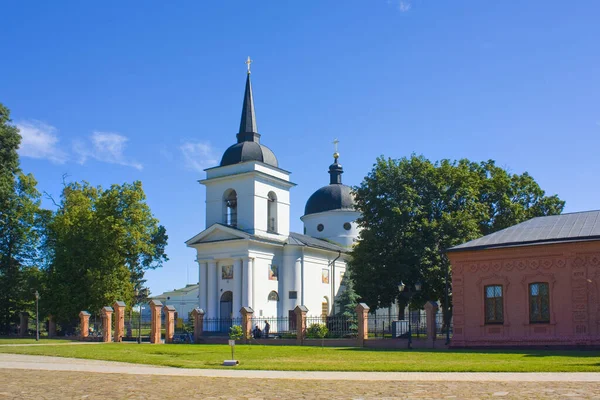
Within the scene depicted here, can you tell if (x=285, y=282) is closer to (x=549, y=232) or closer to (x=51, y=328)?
(x=51, y=328)

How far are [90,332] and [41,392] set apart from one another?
106 feet

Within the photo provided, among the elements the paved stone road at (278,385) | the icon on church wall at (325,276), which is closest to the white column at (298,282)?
the icon on church wall at (325,276)

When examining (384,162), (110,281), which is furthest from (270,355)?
(110,281)

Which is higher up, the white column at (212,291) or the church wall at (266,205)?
the church wall at (266,205)

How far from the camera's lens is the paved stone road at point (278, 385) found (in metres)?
11.6

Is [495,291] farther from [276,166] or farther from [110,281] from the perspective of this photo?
[110,281]

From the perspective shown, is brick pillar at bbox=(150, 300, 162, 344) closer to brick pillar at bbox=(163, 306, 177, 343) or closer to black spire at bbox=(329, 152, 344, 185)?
brick pillar at bbox=(163, 306, 177, 343)

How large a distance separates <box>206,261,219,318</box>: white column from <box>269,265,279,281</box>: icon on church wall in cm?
382

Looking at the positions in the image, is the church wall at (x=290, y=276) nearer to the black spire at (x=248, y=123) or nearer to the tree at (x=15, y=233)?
the black spire at (x=248, y=123)

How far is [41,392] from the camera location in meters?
12.4

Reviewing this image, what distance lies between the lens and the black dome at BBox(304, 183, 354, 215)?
187ft

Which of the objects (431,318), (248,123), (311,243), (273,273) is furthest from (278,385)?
(311,243)

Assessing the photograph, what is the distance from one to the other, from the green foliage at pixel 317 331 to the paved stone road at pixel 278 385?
56.4 ft

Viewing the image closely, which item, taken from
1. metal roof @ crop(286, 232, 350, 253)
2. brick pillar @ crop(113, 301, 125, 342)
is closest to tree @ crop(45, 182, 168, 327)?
brick pillar @ crop(113, 301, 125, 342)
